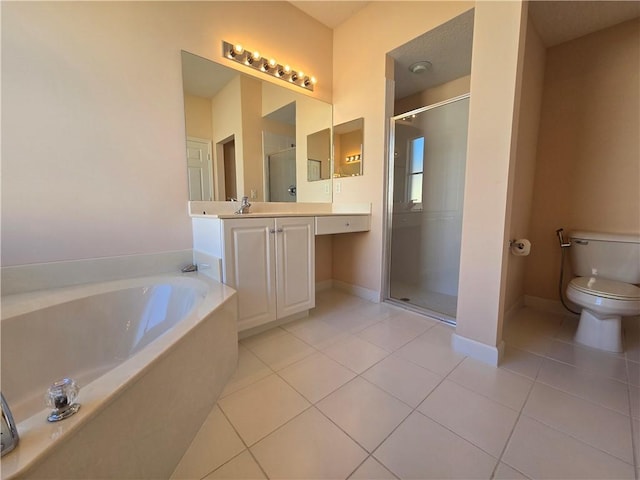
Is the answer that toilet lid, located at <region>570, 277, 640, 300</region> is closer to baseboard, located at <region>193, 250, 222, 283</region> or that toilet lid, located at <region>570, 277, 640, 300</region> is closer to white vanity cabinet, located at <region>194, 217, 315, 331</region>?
white vanity cabinet, located at <region>194, 217, 315, 331</region>

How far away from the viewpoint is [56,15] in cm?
135

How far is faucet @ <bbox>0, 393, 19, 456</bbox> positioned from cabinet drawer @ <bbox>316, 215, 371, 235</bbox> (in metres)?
1.71

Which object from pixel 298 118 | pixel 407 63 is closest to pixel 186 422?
pixel 298 118

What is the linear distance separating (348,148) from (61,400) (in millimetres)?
2497

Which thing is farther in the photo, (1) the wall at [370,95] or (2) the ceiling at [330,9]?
(2) the ceiling at [330,9]

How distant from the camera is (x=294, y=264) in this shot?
1.94 meters

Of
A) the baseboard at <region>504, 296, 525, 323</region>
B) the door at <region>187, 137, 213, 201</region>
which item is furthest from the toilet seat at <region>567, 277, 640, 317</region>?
the door at <region>187, 137, 213, 201</region>

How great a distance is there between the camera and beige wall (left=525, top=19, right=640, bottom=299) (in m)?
1.79

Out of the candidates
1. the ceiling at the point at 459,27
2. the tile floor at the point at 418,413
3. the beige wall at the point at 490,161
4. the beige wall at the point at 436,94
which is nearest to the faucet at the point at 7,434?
the tile floor at the point at 418,413

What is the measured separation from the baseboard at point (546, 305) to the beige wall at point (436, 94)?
204 centimetres

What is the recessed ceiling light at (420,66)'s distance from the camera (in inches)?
92.1

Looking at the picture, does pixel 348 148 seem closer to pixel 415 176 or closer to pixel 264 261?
pixel 415 176

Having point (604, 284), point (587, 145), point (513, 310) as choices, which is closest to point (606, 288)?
point (604, 284)

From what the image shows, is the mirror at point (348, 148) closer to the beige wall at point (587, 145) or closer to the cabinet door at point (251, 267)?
the cabinet door at point (251, 267)
